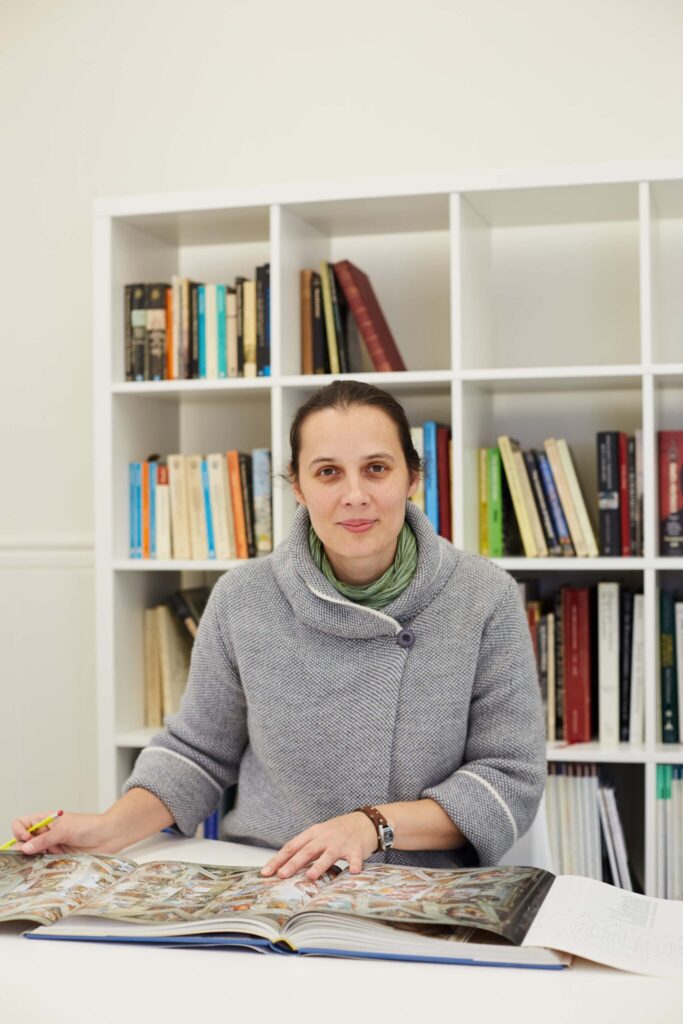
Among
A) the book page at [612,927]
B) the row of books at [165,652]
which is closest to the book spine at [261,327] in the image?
the row of books at [165,652]

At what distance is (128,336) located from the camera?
2.71 m

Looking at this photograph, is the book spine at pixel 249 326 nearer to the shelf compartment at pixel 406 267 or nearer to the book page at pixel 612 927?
the shelf compartment at pixel 406 267

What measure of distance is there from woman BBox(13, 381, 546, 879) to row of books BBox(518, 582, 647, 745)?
36.2 inches

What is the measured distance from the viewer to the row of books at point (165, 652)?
2760 mm

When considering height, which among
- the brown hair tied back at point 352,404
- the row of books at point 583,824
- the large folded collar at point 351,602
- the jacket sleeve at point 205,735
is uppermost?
the brown hair tied back at point 352,404

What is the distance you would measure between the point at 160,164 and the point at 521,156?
0.93m

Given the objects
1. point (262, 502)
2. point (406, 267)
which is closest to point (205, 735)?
point (262, 502)

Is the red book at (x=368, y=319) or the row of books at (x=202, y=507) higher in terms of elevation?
the red book at (x=368, y=319)

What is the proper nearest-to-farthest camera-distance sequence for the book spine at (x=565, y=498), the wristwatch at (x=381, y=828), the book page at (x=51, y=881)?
the book page at (x=51, y=881) < the wristwatch at (x=381, y=828) < the book spine at (x=565, y=498)

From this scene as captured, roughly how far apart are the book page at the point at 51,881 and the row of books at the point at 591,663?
Result: 1.37 m

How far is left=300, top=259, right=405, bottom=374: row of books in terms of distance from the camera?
8.65 feet

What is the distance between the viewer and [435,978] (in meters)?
1.01

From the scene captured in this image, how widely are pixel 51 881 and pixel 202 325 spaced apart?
5.38 feet

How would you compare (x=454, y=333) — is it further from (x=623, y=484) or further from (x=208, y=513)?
(x=208, y=513)
